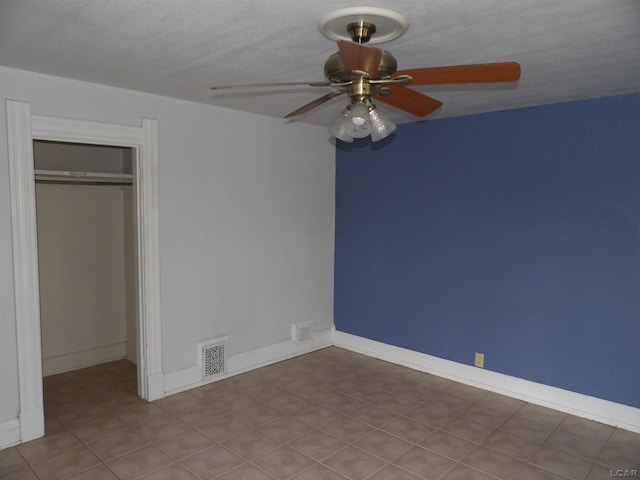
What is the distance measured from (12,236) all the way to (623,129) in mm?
4071

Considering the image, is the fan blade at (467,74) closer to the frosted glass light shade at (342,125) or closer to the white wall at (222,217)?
the frosted glass light shade at (342,125)

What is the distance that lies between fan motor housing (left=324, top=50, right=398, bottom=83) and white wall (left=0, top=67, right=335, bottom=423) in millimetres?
1520

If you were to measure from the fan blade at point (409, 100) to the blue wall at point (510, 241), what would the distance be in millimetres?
1479

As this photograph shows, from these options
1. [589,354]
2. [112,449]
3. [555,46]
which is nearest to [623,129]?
[555,46]

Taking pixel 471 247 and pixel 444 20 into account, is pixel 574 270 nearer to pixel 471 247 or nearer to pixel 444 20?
pixel 471 247

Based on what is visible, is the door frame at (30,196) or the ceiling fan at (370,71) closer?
the ceiling fan at (370,71)

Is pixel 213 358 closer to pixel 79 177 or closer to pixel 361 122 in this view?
pixel 79 177

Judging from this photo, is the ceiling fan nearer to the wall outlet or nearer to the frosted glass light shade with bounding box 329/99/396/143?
the frosted glass light shade with bounding box 329/99/396/143

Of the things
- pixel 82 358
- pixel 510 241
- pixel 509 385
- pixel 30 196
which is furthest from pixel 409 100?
pixel 82 358

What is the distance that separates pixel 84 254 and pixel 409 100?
3295 mm

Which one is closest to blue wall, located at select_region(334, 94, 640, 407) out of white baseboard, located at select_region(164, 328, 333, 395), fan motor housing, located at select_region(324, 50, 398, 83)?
white baseboard, located at select_region(164, 328, 333, 395)

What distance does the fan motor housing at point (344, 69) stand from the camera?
189 cm

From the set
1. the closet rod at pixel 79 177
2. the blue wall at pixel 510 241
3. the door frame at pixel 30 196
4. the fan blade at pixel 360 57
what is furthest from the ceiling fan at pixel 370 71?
the closet rod at pixel 79 177

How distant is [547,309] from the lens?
355cm
